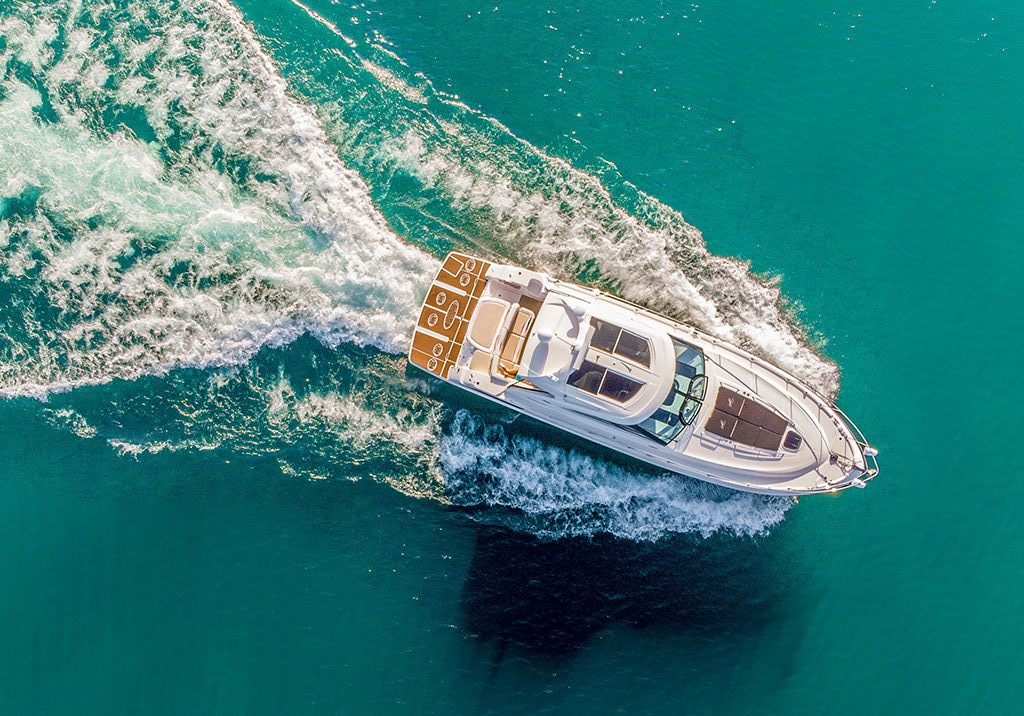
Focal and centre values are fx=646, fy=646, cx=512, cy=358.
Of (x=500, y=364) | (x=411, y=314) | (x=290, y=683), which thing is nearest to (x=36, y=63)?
(x=411, y=314)

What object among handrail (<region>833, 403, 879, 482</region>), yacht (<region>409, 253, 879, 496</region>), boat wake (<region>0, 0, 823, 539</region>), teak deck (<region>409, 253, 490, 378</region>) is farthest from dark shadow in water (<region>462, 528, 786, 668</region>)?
teak deck (<region>409, 253, 490, 378</region>)

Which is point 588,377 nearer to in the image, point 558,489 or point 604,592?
point 558,489

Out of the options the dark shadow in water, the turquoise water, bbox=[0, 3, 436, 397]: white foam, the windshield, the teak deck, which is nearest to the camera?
the windshield

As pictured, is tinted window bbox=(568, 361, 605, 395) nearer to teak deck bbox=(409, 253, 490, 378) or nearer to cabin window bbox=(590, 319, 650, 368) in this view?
cabin window bbox=(590, 319, 650, 368)

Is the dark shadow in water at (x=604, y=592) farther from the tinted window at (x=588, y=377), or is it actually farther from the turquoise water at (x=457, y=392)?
the tinted window at (x=588, y=377)

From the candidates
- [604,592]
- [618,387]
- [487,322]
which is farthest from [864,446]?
[487,322]

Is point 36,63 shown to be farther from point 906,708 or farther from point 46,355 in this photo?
point 906,708
